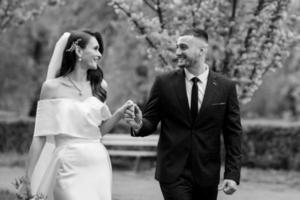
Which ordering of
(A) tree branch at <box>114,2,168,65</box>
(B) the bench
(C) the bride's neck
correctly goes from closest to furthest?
(C) the bride's neck
(A) tree branch at <box>114,2,168,65</box>
(B) the bench

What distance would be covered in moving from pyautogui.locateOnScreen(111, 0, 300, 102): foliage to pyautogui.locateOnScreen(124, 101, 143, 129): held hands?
4.44 meters

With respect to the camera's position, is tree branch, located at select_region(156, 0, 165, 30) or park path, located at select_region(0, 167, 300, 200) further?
park path, located at select_region(0, 167, 300, 200)

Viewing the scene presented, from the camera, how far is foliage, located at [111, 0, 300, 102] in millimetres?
9961

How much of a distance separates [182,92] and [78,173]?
1135mm

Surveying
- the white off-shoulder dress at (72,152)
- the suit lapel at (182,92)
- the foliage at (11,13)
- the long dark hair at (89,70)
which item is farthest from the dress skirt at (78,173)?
the foliage at (11,13)

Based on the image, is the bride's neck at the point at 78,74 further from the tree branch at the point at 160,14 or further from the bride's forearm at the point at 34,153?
the tree branch at the point at 160,14

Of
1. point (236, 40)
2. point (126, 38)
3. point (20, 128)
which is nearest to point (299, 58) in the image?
point (126, 38)

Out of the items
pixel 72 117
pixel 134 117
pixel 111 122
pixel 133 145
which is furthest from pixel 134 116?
pixel 133 145

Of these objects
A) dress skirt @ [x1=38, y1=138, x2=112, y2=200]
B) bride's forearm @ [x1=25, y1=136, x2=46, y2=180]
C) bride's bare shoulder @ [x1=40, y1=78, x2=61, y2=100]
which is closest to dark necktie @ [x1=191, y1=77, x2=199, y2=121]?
dress skirt @ [x1=38, y1=138, x2=112, y2=200]

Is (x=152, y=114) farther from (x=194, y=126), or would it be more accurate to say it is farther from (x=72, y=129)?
(x=72, y=129)

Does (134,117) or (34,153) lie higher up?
(134,117)

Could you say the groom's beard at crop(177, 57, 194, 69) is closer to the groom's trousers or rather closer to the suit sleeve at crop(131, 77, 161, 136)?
the suit sleeve at crop(131, 77, 161, 136)

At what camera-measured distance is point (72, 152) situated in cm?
515

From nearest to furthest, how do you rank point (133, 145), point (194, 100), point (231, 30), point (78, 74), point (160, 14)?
point (78, 74)
point (194, 100)
point (160, 14)
point (231, 30)
point (133, 145)
